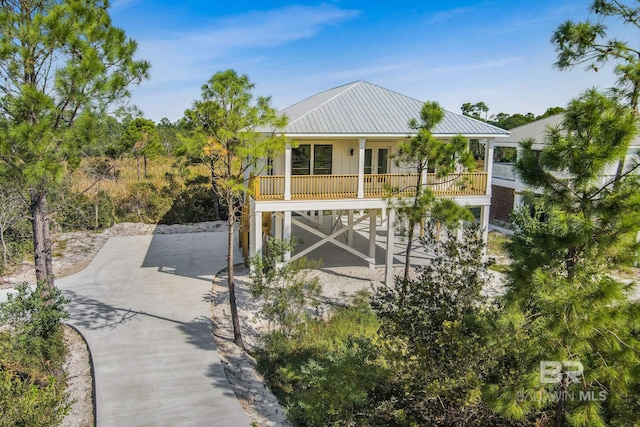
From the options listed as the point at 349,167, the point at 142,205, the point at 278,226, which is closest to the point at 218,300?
the point at 278,226

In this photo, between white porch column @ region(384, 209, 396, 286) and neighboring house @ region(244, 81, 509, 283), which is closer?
neighboring house @ region(244, 81, 509, 283)

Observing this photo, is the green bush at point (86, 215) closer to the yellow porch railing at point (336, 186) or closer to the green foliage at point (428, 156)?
the yellow porch railing at point (336, 186)

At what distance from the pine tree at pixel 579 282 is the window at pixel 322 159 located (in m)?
10.7

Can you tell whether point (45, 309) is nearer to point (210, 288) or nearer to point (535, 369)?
point (210, 288)

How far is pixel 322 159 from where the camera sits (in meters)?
16.1

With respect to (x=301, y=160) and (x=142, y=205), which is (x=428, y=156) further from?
(x=142, y=205)

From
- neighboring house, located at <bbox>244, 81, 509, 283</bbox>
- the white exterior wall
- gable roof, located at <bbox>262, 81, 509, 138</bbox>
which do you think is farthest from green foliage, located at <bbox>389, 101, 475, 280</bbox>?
the white exterior wall

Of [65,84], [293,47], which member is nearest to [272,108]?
[65,84]

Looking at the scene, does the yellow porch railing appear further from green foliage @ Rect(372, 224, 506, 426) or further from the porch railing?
the porch railing

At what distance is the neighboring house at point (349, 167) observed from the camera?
14172 millimetres

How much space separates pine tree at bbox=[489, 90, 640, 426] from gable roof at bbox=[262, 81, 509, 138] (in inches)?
352

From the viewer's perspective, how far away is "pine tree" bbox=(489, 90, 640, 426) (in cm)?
456

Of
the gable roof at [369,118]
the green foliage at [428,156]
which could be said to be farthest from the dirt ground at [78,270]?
the gable roof at [369,118]

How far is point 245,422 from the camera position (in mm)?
7676
